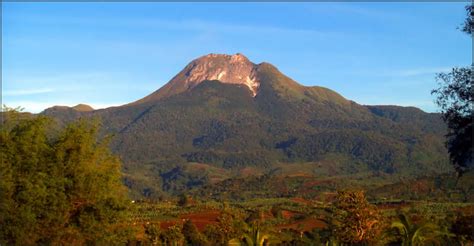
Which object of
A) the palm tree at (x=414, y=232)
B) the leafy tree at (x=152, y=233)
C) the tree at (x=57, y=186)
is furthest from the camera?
the leafy tree at (x=152, y=233)

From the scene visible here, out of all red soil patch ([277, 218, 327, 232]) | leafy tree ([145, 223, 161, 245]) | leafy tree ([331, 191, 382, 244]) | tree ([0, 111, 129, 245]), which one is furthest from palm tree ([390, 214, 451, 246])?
red soil patch ([277, 218, 327, 232])

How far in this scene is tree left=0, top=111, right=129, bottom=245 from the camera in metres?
23.5

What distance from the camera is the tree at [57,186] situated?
23.5 metres

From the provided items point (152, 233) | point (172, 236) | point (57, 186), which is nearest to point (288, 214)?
point (172, 236)

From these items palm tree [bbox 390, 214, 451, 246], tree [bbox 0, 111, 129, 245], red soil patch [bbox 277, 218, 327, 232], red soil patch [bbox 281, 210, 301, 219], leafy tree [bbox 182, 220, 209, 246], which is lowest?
red soil patch [bbox 281, 210, 301, 219]

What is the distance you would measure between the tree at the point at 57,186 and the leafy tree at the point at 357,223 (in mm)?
21985

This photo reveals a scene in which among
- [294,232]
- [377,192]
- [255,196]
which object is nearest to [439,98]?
Result: [294,232]

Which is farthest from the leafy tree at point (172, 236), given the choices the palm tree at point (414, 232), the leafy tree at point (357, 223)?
the palm tree at point (414, 232)

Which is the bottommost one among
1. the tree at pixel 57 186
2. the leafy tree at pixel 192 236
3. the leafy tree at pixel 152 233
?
the leafy tree at pixel 192 236

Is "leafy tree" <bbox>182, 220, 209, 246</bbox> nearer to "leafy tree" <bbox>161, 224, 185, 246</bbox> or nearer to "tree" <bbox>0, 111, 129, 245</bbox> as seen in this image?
"leafy tree" <bbox>161, 224, 185, 246</bbox>

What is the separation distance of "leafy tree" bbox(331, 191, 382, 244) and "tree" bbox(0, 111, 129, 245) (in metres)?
22.0

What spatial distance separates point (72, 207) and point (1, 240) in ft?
10.1

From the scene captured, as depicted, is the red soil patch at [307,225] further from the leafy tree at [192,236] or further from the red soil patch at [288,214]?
the leafy tree at [192,236]

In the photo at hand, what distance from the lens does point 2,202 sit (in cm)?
2312
